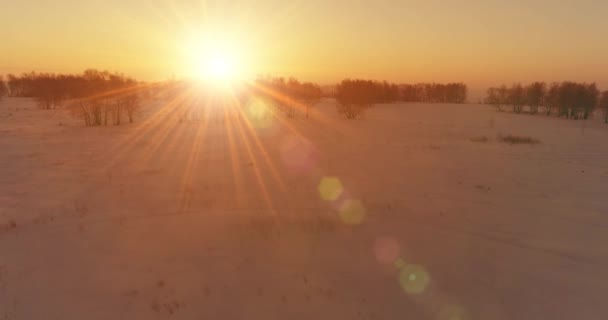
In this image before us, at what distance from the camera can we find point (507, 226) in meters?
8.63

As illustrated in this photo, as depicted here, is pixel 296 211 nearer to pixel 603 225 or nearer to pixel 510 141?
pixel 603 225

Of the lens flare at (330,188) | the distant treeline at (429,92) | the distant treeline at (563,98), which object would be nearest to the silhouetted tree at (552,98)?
the distant treeline at (563,98)

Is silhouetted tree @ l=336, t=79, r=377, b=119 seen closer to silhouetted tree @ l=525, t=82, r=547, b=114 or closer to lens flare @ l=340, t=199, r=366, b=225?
lens flare @ l=340, t=199, r=366, b=225

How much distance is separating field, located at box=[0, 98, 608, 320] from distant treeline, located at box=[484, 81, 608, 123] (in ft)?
166

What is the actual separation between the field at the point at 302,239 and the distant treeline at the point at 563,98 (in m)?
50.6

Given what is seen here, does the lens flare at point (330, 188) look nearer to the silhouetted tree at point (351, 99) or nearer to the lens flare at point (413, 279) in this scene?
the lens flare at point (413, 279)

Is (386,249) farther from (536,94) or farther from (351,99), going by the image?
(536,94)

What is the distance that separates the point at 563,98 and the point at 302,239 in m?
67.3

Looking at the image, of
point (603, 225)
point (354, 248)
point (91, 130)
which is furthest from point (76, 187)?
point (91, 130)

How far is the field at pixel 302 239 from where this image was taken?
5.58 metres

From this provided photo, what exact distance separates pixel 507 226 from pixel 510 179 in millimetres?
5564

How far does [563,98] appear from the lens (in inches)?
2237

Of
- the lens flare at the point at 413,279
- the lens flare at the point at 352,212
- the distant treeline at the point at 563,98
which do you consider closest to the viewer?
the lens flare at the point at 413,279

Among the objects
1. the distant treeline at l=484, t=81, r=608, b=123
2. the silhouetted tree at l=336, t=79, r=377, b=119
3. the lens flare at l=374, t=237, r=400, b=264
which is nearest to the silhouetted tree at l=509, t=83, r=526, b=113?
the distant treeline at l=484, t=81, r=608, b=123
